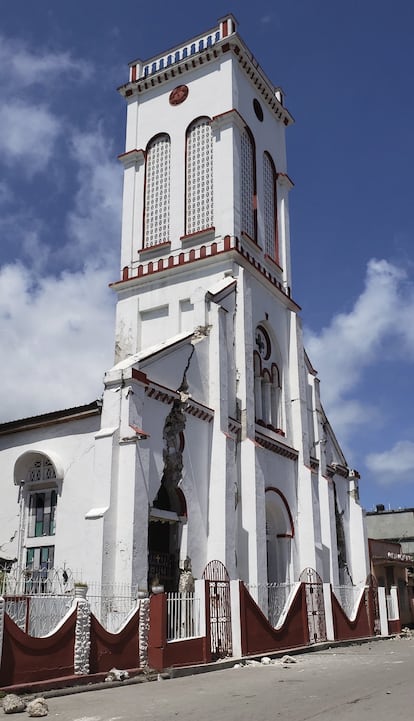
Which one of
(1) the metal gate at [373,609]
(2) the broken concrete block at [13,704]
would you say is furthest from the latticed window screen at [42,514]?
(1) the metal gate at [373,609]

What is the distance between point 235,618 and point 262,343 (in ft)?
34.6

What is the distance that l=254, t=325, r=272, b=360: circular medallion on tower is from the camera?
2411 cm

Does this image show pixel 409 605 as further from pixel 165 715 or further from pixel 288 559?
pixel 165 715

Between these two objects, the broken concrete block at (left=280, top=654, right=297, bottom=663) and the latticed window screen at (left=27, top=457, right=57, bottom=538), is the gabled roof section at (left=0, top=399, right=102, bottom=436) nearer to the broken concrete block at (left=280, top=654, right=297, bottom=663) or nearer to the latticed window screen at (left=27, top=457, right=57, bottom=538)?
the latticed window screen at (left=27, top=457, right=57, bottom=538)

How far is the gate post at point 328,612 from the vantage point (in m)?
21.0

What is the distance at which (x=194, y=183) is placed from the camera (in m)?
25.0

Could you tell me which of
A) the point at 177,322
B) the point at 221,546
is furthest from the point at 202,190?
the point at 221,546

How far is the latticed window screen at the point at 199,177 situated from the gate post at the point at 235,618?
12.5 meters

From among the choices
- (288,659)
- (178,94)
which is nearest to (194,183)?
(178,94)

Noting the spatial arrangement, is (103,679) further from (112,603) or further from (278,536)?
(278,536)

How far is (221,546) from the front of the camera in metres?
18.2

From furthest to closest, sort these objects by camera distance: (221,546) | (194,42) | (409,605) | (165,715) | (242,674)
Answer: (409,605), (194,42), (221,546), (242,674), (165,715)

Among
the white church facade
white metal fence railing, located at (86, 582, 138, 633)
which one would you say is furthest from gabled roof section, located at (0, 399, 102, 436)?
white metal fence railing, located at (86, 582, 138, 633)

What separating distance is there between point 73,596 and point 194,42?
70.7 feet
